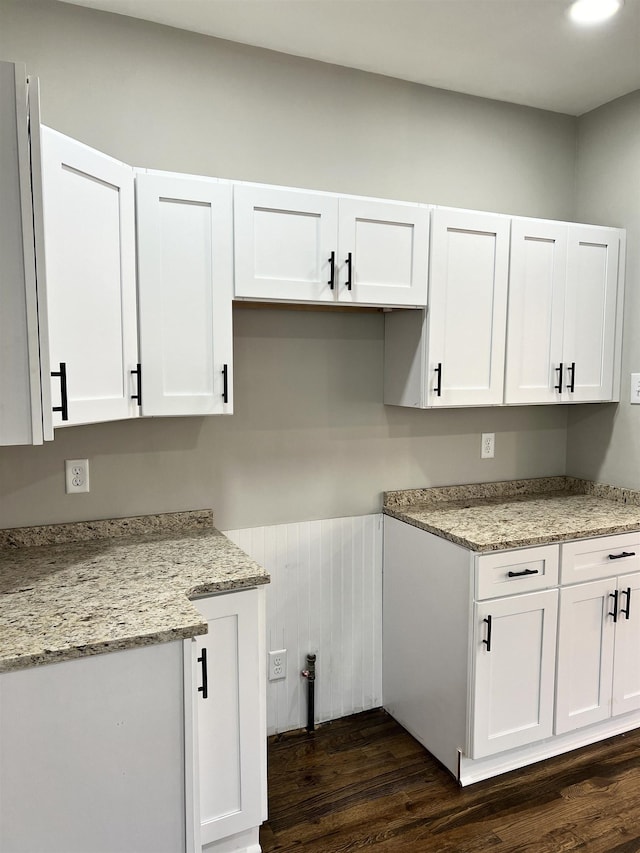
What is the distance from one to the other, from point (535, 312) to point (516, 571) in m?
1.09

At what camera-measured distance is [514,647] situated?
7.34ft

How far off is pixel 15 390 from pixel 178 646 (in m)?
0.71

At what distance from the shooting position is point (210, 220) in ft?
6.53

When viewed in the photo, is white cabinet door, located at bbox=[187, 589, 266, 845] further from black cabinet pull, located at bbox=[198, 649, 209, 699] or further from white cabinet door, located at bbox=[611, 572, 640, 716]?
white cabinet door, located at bbox=[611, 572, 640, 716]

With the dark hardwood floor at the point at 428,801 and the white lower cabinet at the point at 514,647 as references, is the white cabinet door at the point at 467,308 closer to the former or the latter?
the white lower cabinet at the point at 514,647

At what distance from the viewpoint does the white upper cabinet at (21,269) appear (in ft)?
4.51

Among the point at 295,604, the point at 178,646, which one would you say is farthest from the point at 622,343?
the point at 178,646

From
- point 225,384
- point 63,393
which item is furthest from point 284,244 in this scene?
point 63,393

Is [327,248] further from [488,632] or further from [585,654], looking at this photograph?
[585,654]

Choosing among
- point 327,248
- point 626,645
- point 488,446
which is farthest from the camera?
point 488,446

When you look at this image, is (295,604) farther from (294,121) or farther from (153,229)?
(294,121)

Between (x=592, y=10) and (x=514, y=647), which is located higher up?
(x=592, y=10)

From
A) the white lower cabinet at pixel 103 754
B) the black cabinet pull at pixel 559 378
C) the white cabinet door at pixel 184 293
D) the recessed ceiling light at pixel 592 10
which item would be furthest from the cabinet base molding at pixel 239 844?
the recessed ceiling light at pixel 592 10

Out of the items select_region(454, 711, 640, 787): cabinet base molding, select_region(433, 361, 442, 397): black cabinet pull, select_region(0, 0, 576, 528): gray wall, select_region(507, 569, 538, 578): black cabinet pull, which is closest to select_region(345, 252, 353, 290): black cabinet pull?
select_region(0, 0, 576, 528): gray wall
